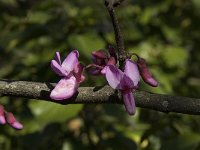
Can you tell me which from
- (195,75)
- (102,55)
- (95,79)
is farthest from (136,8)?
(102,55)

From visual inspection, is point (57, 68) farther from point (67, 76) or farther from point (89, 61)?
point (89, 61)

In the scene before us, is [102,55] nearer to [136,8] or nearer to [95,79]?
[95,79]

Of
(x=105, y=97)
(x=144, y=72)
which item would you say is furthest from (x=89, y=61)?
(x=105, y=97)

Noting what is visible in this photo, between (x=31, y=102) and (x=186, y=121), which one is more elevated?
(x=31, y=102)

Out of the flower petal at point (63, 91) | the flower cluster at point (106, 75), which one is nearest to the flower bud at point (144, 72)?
the flower cluster at point (106, 75)

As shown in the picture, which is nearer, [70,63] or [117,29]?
[117,29]

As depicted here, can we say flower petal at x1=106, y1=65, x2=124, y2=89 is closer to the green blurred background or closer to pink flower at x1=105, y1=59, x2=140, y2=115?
pink flower at x1=105, y1=59, x2=140, y2=115
